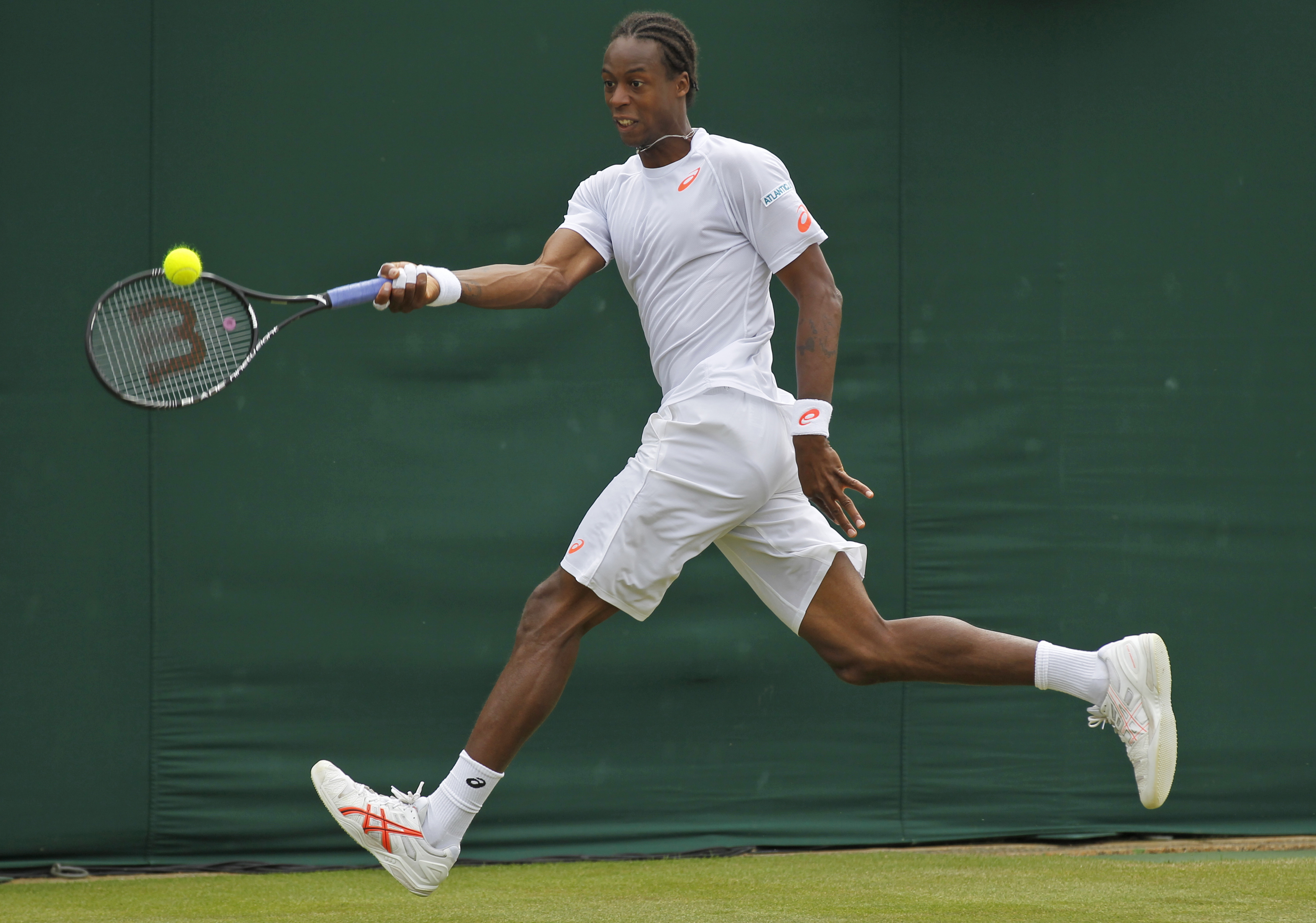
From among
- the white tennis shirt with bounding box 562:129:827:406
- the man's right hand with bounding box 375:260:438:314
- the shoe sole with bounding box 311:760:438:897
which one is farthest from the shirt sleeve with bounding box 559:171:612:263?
the shoe sole with bounding box 311:760:438:897

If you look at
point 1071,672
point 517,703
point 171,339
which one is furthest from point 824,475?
point 171,339

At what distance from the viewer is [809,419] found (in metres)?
3.26

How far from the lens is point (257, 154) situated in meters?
4.79

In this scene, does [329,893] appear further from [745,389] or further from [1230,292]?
[1230,292]

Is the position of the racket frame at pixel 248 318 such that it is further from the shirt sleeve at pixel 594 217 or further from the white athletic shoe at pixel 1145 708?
the white athletic shoe at pixel 1145 708

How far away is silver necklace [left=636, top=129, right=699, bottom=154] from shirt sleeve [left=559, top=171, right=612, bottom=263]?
0.15m

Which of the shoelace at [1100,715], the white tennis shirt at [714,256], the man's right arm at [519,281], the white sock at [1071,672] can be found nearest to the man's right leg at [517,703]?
the white tennis shirt at [714,256]

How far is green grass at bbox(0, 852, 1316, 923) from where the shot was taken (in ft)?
12.3

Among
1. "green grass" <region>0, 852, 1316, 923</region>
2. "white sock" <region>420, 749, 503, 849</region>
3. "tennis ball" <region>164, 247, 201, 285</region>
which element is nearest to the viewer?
"tennis ball" <region>164, 247, 201, 285</region>

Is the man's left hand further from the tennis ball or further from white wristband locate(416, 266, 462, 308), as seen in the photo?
the tennis ball

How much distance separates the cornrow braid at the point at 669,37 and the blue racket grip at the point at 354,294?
0.82m

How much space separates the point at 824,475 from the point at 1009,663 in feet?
1.92

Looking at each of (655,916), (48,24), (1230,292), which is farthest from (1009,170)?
(48,24)

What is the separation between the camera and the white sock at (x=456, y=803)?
125 inches
